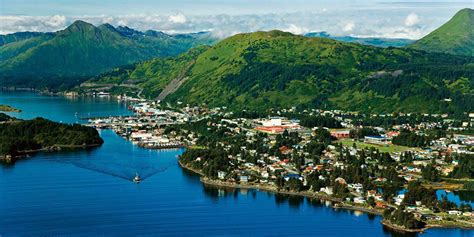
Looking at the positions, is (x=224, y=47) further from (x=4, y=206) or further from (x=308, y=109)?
(x=4, y=206)

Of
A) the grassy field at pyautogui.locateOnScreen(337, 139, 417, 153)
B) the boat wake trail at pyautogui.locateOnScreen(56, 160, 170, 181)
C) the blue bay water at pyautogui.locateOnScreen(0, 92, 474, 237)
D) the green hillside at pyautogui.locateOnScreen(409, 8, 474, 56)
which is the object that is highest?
the green hillside at pyautogui.locateOnScreen(409, 8, 474, 56)

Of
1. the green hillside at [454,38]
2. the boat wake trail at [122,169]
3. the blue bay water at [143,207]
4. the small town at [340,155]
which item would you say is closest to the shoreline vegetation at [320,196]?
the small town at [340,155]

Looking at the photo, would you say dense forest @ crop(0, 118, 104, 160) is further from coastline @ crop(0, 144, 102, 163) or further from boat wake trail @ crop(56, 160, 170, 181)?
boat wake trail @ crop(56, 160, 170, 181)

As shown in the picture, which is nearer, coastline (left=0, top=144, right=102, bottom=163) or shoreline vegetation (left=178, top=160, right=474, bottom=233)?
→ shoreline vegetation (left=178, top=160, right=474, bottom=233)

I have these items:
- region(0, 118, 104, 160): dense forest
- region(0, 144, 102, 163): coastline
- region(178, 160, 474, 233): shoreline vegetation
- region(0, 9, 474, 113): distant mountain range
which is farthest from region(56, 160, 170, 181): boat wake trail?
region(0, 9, 474, 113): distant mountain range

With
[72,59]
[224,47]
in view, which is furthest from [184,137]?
[72,59]

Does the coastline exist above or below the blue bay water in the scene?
above

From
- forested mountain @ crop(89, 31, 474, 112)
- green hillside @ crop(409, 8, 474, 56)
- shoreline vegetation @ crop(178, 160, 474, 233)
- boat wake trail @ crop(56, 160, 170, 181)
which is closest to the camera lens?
shoreline vegetation @ crop(178, 160, 474, 233)
